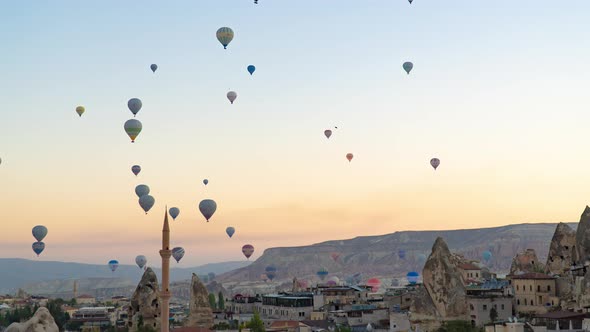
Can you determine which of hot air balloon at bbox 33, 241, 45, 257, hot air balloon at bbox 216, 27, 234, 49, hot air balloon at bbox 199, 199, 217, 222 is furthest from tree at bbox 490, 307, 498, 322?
hot air balloon at bbox 33, 241, 45, 257

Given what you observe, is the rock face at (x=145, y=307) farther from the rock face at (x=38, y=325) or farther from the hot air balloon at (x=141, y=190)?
the rock face at (x=38, y=325)

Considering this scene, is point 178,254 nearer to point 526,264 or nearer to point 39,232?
point 39,232

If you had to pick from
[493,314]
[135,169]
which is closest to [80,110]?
[135,169]

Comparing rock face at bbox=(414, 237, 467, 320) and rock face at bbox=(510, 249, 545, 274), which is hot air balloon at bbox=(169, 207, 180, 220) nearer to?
rock face at bbox=(414, 237, 467, 320)

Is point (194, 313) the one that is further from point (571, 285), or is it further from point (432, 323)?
point (571, 285)

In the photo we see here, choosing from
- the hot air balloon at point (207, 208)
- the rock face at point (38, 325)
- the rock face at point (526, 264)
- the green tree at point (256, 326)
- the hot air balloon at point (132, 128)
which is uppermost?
the hot air balloon at point (132, 128)

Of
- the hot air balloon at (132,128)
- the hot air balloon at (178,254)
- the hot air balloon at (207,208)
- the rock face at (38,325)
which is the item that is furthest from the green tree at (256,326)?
the hot air balloon at (178,254)

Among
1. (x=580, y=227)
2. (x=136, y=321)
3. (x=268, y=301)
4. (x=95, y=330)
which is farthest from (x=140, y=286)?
(x=580, y=227)
